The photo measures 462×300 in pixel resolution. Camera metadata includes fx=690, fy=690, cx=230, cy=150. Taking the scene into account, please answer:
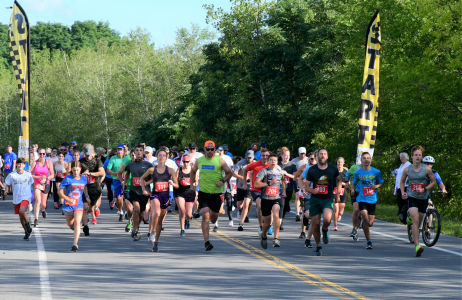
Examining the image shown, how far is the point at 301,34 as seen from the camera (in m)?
43.9

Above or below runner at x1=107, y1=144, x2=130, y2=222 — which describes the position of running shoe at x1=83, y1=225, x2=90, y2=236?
below

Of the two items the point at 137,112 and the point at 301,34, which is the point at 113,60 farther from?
the point at 301,34

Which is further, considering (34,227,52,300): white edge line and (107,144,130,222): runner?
(107,144,130,222): runner

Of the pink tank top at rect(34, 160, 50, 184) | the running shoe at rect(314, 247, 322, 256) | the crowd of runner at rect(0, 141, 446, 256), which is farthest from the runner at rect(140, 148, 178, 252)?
the pink tank top at rect(34, 160, 50, 184)

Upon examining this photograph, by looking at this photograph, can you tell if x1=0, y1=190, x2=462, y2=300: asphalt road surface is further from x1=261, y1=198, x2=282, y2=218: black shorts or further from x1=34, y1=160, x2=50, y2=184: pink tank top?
x1=34, y1=160, x2=50, y2=184: pink tank top

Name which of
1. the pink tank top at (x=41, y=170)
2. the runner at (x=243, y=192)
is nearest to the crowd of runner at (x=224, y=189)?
the runner at (x=243, y=192)

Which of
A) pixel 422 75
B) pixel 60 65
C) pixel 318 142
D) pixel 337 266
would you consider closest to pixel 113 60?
pixel 60 65

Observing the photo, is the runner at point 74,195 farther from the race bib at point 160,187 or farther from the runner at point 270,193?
the runner at point 270,193

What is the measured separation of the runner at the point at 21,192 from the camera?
13.8 metres

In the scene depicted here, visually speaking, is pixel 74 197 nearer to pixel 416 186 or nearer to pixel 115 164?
pixel 115 164

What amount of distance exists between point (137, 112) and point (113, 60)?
17255 millimetres

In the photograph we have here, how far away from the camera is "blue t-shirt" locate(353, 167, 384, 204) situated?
43.5 ft

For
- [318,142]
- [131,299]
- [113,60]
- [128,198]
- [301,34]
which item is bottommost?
[131,299]

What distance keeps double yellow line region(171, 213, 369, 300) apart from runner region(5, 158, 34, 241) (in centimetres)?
393
